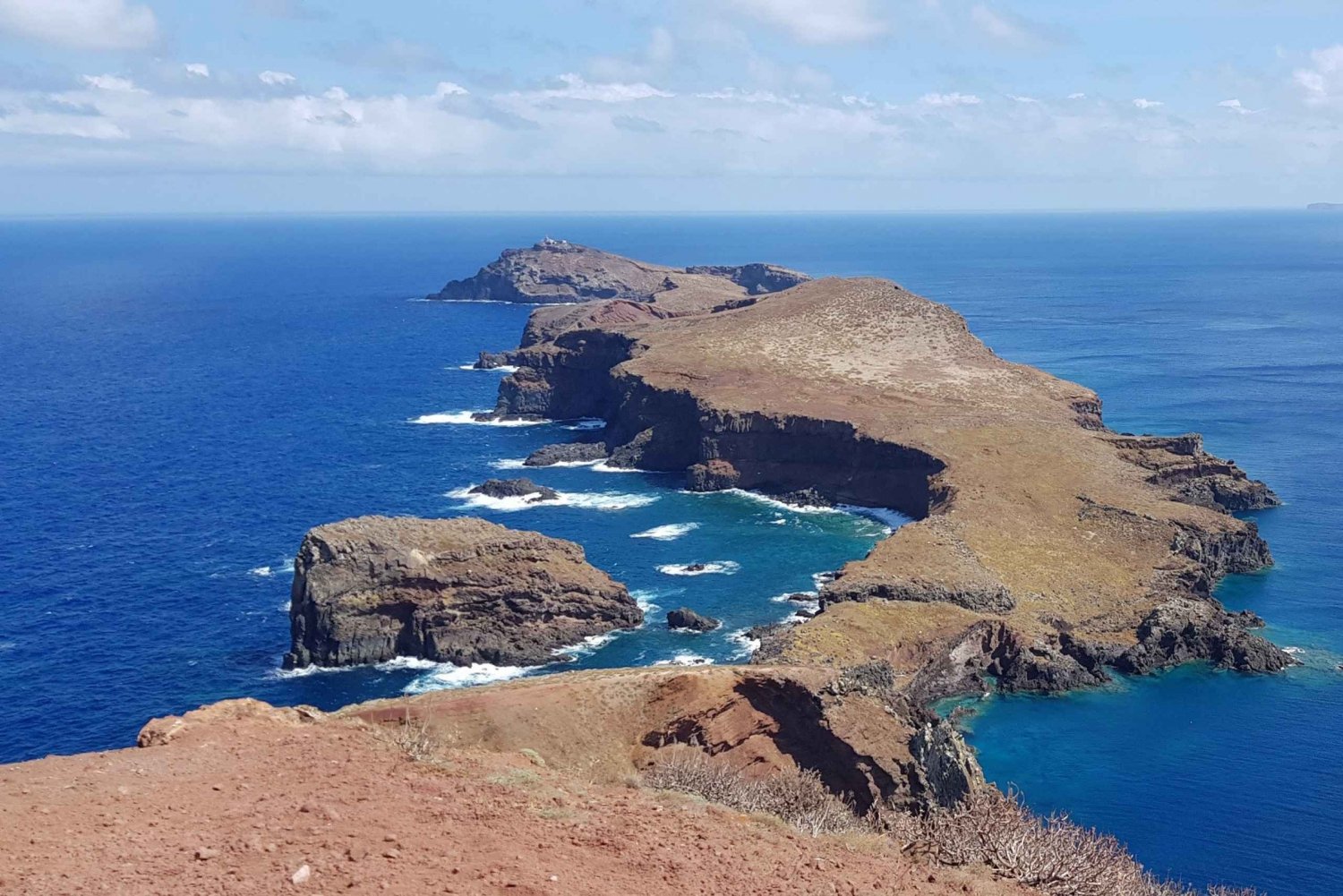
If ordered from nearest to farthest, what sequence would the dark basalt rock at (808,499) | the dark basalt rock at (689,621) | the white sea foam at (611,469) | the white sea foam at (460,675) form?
the white sea foam at (460,675) < the dark basalt rock at (689,621) < the dark basalt rock at (808,499) < the white sea foam at (611,469)

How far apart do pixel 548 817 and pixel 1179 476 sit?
83932 mm

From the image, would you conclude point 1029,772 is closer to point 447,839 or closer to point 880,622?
point 880,622

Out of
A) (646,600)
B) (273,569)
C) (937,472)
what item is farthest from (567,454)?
(646,600)

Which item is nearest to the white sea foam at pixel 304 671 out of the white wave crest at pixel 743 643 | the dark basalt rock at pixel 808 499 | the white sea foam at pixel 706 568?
the white wave crest at pixel 743 643

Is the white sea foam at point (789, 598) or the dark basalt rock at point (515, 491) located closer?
the white sea foam at point (789, 598)

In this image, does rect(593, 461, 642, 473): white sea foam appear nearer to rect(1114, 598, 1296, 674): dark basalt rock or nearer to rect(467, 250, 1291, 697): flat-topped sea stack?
rect(467, 250, 1291, 697): flat-topped sea stack

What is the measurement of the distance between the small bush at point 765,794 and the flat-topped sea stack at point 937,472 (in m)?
26.1

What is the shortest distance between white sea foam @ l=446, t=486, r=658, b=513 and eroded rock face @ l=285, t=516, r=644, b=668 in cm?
2406

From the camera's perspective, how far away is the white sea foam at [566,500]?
99.2 meters

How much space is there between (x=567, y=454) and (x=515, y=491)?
56.0ft

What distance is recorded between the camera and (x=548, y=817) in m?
25.8

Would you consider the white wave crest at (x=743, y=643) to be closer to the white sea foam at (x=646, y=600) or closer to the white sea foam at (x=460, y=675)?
the white sea foam at (x=646, y=600)

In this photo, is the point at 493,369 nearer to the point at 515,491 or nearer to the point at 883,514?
the point at 515,491

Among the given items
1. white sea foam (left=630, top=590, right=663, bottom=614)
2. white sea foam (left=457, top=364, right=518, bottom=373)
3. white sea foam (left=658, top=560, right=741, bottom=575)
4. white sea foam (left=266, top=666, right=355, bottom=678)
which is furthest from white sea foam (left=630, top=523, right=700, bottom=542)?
white sea foam (left=457, top=364, right=518, bottom=373)
